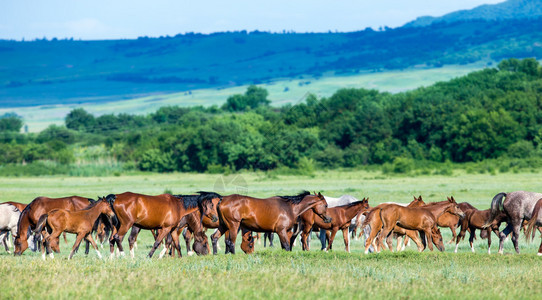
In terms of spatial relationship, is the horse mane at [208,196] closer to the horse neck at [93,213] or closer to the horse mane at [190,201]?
the horse mane at [190,201]

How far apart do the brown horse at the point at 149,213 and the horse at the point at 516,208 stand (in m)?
7.28

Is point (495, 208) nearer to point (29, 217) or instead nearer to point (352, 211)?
point (352, 211)

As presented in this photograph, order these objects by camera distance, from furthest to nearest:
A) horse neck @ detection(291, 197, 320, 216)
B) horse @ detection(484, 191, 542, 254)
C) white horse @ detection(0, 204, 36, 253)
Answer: white horse @ detection(0, 204, 36, 253), horse @ detection(484, 191, 542, 254), horse neck @ detection(291, 197, 320, 216)

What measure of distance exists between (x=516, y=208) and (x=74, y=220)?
10619mm

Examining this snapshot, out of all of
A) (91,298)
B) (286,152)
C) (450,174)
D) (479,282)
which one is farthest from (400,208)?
(286,152)

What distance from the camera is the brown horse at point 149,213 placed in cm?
1725

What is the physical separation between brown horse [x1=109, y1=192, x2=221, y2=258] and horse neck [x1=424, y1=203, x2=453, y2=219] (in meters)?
5.53

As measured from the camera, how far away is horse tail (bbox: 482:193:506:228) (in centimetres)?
1961

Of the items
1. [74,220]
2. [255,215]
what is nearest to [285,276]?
[255,215]

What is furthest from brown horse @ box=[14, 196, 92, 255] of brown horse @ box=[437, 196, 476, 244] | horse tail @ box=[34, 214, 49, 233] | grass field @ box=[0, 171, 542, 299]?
brown horse @ box=[437, 196, 476, 244]

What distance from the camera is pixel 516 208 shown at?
63.2 ft

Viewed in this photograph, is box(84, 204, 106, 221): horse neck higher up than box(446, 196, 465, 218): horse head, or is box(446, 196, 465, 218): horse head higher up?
box(84, 204, 106, 221): horse neck

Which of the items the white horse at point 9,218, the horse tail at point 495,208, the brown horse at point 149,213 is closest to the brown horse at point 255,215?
the brown horse at point 149,213

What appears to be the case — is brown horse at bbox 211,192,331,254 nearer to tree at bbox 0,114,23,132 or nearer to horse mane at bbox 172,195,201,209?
horse mane at bbox 172,195,201,209
